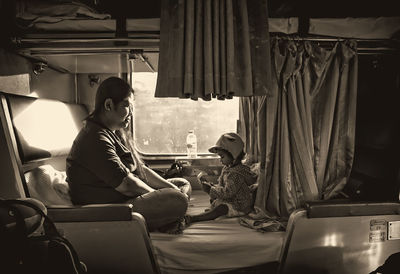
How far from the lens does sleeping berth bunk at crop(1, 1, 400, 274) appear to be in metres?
2.20

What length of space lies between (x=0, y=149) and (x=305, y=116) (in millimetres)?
2114

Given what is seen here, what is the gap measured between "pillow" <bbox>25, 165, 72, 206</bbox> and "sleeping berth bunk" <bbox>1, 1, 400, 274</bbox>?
0.02 m

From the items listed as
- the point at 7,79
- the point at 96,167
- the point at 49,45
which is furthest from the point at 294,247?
the point at 7,79

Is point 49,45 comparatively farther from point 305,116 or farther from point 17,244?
point 305,116

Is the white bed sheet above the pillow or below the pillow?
below

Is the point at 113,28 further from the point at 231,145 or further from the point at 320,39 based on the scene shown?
the point at 320,39

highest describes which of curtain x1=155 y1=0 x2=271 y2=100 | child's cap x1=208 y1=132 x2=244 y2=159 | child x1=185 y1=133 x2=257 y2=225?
curtain x1=155 y1=0 x2=271 y2=100

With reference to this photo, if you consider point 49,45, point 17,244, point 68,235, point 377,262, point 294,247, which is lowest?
point 377,262

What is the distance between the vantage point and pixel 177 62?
2.26 m

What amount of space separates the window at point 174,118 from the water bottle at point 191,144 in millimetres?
45

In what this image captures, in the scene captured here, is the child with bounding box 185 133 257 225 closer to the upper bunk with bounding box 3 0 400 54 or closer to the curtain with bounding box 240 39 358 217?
the curtain with bounding box 240 39 358 217

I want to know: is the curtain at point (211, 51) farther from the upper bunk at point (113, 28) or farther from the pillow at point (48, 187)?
the pillow at point (48, 187)

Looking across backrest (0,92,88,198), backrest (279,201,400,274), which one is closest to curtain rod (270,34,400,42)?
backrest (279,201,400,274)

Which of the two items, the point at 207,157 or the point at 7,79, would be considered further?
the point at 207,157
